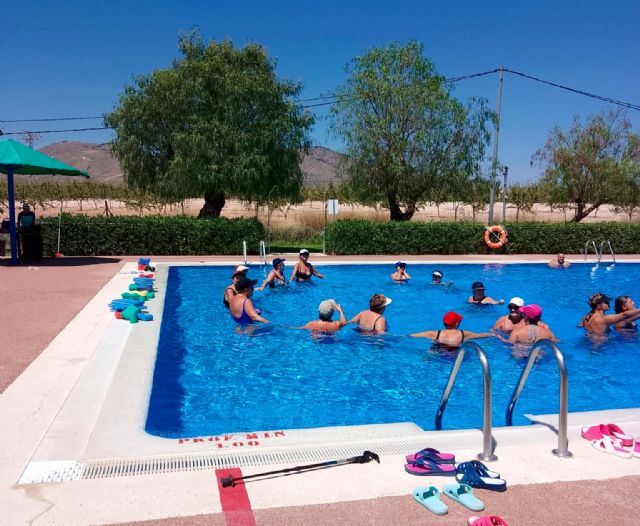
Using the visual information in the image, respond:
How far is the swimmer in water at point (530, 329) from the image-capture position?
27.0 feet

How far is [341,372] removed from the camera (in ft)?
25.5

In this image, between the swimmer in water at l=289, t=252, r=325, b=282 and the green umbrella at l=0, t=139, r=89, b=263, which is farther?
the swimmer in water at l=289, t=252, r=325, b=282

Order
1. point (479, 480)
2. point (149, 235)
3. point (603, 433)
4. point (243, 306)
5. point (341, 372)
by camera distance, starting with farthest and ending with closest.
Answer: point (149, 235) → point (243, 306) → point (341, 372) → point (603, 433) → point (479, 480)

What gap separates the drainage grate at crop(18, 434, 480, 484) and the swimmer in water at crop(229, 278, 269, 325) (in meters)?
5.33

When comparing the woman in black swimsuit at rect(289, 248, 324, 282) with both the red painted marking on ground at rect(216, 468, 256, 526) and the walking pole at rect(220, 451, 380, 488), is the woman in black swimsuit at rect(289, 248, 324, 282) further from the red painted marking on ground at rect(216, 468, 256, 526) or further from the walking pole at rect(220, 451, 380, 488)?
the red painted marking on ground at rect(216, 468, 256, 526)

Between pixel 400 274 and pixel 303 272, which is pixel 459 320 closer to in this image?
pixel 303 272

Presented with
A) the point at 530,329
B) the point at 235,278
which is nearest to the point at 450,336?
the point at 530,329

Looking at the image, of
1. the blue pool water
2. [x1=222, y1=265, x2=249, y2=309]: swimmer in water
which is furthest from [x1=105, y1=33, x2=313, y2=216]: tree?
[x1=222, y1=265, x2=249, y2=309]: swimmer in water

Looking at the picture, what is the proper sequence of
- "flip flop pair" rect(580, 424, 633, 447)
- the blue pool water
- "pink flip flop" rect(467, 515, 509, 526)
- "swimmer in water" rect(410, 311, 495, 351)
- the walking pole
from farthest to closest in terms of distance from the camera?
"swimmer in water" rect(410, 311, 495, 351)
the blue pool water
"flip flop pair" rect(580, 424, 633, 447)
the walking pole
"pink flip flop" rect(467, 515, 509, 526)

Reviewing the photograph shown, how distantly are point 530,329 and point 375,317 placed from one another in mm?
2378

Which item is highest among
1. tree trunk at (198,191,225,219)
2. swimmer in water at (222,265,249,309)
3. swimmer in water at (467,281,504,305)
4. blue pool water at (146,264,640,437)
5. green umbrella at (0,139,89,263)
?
green umbrella at (0,139,89,263)

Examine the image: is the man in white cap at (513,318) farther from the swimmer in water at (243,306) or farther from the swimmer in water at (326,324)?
the swimmer in water at (243,306)

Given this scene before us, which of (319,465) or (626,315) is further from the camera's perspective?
(626,315)

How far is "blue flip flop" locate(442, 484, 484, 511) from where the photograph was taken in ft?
11.1
